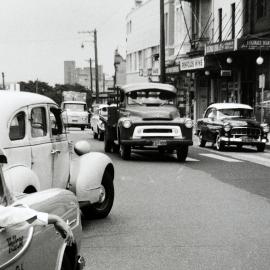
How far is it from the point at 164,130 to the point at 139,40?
47.9 m

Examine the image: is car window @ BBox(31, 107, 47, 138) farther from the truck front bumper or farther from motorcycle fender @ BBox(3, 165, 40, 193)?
the truck front bumper

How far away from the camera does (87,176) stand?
8836 millimetres

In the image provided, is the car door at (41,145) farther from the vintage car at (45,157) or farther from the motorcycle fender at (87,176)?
the motorcycle fender at (87,176)

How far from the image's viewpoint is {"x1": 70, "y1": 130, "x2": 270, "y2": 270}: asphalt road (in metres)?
6.93

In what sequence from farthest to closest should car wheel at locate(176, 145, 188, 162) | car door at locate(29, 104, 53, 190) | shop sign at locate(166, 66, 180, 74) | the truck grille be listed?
shop sign at locate(166, 66, 180, 74) < the truck grille < car wheel at locate(176, 145, 188, 162) < car door at locate(29, 104, 53, 190)

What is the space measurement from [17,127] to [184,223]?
9.19 feet

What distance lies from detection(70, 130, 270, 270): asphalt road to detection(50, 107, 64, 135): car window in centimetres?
131

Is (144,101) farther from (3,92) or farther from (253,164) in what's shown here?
(3,92)

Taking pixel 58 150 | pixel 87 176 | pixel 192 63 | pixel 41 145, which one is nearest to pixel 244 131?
pixel 87 176

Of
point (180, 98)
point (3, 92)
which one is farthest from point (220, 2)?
point (3, 92)

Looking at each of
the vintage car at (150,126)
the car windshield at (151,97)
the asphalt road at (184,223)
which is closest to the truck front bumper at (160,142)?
the vintage car at (150,126)

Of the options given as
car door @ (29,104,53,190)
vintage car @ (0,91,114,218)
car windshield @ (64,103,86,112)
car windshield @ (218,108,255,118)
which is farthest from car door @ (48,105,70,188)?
car windshield @ (64,103,86,112)

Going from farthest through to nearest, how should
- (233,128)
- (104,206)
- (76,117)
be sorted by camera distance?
(76,117), (233,128), (104,206)

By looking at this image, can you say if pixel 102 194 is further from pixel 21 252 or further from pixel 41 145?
pixel 21 252
